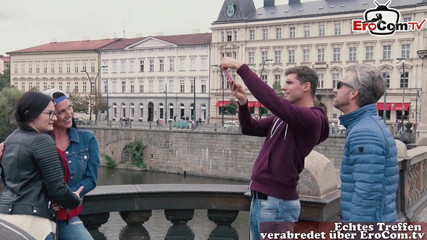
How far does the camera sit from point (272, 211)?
321 cm

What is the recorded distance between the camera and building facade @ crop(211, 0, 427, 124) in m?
46.7

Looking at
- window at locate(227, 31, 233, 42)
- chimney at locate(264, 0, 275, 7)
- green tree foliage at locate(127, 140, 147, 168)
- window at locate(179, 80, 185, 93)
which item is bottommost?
green tree foliage at locate(127, 140, 147, 168)

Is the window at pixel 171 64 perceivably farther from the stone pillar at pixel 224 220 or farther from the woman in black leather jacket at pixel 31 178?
the woman in black leather jacket at pixel 31 178

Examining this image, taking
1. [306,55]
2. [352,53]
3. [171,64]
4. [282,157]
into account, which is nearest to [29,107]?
[282,157]

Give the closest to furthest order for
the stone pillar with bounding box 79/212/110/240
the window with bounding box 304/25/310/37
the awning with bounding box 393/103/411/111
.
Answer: the stone pillar with bounding box 79/212/110/240 → the awning with bounding box 393/103/411/111 → the window with bounding box 304/25/310/37

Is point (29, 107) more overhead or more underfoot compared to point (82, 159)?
more overhead

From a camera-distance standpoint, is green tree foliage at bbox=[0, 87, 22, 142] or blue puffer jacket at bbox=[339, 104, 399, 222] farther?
green tree foliage at bbox=[0, 87, 22, 142]

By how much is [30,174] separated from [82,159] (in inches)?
19.5

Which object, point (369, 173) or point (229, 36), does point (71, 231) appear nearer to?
point (369, 173)

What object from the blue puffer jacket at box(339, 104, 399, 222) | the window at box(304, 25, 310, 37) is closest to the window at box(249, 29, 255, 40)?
the window at box(304, 25, 310, 37)

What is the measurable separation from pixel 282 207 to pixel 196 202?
1.28 meters

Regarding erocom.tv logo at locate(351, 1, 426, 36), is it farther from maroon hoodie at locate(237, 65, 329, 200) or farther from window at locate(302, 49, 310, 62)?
maroon hoodie at locate(237, 65, 329, 200)

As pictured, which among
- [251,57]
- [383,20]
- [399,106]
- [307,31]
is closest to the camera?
[383,20]

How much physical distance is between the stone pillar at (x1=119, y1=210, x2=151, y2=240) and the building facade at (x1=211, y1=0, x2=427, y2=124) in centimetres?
4233
